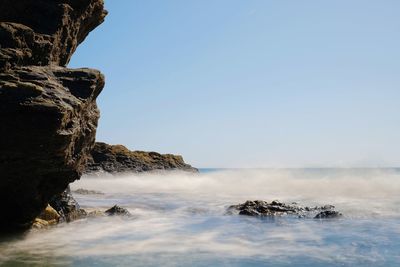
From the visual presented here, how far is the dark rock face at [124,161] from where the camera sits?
192 feet

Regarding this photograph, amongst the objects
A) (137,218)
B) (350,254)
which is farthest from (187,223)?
(350,254)

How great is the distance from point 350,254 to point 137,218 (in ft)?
34.0

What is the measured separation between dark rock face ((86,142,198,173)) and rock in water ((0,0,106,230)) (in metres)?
42.2

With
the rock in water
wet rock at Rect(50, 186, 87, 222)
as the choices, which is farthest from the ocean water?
the rock in water

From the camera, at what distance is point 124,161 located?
203 ft

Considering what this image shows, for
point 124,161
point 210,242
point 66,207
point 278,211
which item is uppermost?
point 124,161

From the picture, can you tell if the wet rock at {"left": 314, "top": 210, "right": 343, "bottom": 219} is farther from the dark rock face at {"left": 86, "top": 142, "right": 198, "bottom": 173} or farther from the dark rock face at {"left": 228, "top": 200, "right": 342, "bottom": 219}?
the dark rock face at {"left": 86, "top": 142, "right": 198, "bottom": 173}

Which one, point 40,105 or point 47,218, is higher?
point 40,105

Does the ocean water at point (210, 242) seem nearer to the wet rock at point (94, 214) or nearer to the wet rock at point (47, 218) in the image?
the wet rock at point (47, 218)

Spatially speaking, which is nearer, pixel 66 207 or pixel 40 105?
pixel 40 105

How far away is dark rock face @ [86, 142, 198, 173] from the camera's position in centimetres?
5841

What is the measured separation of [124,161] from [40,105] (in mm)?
51942

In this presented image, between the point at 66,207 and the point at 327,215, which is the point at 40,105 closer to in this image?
the point at 66,207

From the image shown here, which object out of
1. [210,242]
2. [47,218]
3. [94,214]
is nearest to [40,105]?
[210,242]
